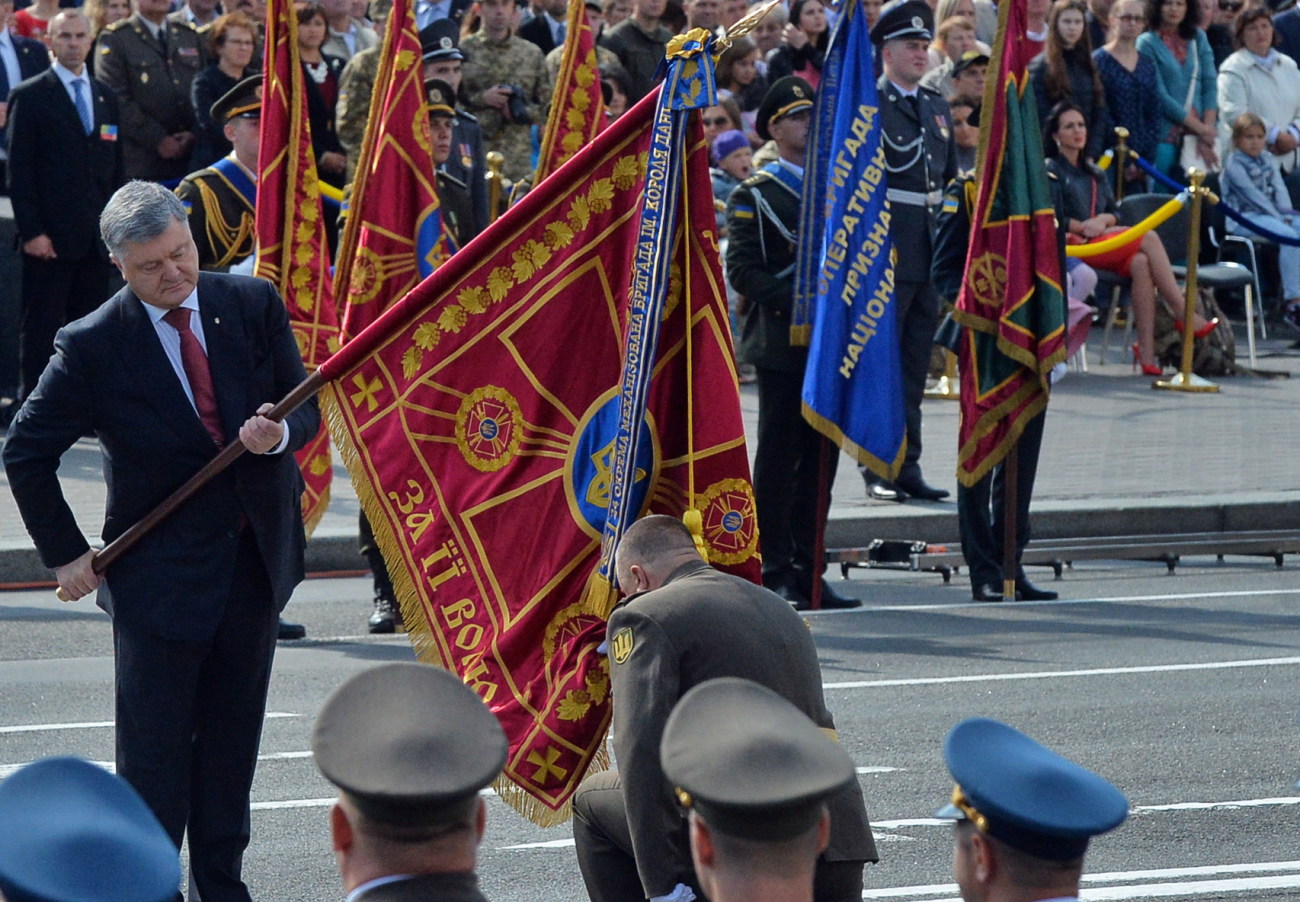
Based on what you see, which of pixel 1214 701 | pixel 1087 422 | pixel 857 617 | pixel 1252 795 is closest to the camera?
pixel 1252 795

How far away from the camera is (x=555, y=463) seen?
6398 mm

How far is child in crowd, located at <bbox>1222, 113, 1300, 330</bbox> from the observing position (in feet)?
61.7

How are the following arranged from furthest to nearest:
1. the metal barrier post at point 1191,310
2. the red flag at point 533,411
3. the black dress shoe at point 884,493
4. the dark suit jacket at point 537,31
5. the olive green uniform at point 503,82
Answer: the dark suit jacket at point 537,31, the metal barrier post at point 1191,310, the olive green uniform at point 503,82, the black dress shoe at point 884,493, the red flag at point 533,411

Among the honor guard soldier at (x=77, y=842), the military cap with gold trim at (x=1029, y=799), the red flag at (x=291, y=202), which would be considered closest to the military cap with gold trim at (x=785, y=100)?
the red flag at (x=291, y=202)

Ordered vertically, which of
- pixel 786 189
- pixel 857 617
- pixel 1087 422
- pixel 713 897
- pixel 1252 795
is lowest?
pixel 1087 422

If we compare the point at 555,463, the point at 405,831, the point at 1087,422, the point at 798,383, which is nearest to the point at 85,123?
the point at 798,383

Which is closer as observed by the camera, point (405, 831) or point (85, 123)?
point (405, 831)

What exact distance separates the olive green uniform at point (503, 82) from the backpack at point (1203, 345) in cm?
562

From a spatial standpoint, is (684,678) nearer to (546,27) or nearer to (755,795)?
(755,795)

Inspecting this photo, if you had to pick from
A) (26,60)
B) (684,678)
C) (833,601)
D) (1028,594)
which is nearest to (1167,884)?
(684,678)

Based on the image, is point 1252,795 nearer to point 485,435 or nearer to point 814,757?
point 485,435

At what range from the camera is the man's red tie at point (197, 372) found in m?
5.95

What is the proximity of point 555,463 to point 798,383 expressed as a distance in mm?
4714

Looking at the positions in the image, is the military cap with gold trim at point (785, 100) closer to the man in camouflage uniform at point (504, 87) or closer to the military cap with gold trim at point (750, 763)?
the man in camouflage uniform at point (504, 87)
